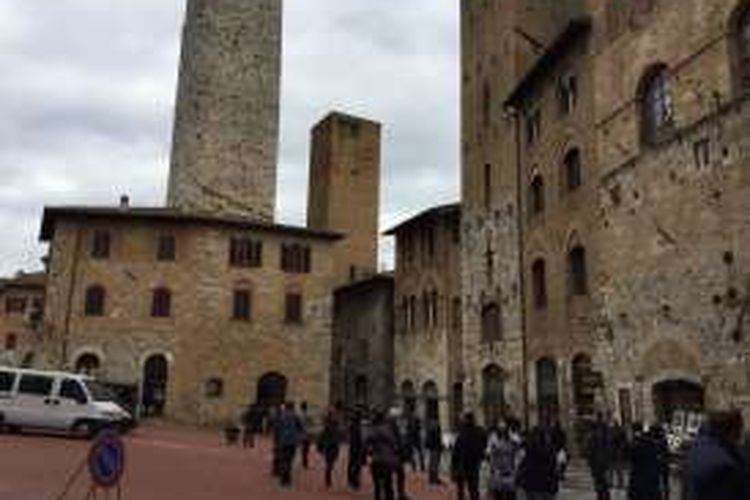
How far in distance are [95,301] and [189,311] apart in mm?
3463

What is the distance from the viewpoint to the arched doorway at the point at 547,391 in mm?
24016

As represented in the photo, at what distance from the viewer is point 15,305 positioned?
57.0m

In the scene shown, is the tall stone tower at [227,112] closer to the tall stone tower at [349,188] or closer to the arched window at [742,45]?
the tall stone tower at [349,188]

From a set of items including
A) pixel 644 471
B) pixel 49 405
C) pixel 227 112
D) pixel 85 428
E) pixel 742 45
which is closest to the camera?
pixel 644 471

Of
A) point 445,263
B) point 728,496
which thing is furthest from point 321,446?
point 445,263

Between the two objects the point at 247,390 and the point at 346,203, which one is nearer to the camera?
the point at 247,390

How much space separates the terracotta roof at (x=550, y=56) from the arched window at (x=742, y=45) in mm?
6065

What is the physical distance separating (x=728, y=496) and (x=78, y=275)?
32.4 m

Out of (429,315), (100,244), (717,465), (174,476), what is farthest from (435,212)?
(717,465)

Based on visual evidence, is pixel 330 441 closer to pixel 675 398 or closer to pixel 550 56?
pixel 675 398

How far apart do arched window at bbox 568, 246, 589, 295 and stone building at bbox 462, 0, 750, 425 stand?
5cm

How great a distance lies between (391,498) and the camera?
42.4ft

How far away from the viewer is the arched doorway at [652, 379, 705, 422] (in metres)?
17.6

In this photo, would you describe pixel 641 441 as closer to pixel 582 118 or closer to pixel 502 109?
pixel 582 118
